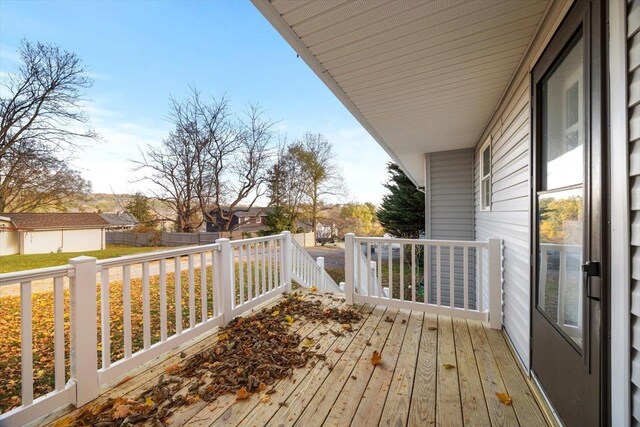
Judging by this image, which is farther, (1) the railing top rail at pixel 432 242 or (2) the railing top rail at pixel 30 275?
(1) the railing top rail at pixel 432 242

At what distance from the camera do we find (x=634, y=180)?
1.00 meters

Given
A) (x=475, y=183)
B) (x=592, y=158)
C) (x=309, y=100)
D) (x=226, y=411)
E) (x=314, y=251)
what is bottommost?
(x=314, y=251)

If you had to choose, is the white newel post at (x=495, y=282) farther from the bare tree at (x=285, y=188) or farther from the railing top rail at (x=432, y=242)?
the bare tree at (x=285, y=188)

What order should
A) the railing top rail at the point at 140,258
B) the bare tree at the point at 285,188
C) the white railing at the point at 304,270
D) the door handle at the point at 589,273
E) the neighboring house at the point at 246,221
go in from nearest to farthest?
the door handle at the point at 589,273 → the railing top rail at the point at 140,258 → the white railing at the point at 304,270 → the bare tree at the point at 285,188 → the neighboring house at the point at 246,221

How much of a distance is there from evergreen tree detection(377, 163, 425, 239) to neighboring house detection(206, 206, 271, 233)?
8.04m

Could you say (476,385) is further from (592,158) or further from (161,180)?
(161,180)

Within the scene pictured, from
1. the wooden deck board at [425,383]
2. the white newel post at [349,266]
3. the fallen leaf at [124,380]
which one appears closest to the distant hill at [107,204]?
the fallen leaf at [124,380]

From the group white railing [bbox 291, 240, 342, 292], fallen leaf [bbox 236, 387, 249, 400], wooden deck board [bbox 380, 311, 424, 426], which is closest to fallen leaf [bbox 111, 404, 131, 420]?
fallen leaf [bbox 236, 387, 249, 400]

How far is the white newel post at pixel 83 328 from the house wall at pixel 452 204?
572 centimetres

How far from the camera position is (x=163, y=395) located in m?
1.89

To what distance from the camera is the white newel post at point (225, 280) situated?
3074mm

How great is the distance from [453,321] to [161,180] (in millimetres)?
15846

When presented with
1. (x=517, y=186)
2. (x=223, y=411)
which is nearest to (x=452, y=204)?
(x=517, y=186)

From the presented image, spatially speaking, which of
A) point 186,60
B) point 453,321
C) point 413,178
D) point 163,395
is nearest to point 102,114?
point 186,60
